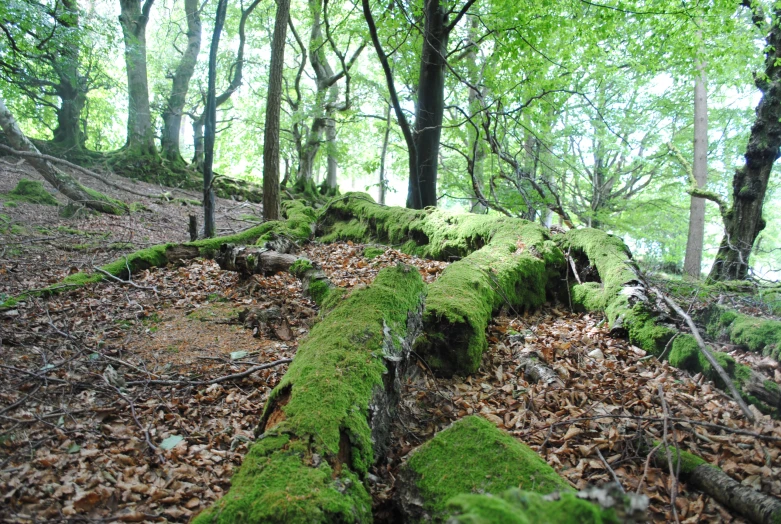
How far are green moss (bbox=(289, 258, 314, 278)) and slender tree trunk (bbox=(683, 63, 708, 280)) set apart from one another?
11.5 m

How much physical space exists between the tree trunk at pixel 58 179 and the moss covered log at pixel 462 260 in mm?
6220

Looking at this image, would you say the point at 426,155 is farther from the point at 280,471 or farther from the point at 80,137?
the point at 80,137

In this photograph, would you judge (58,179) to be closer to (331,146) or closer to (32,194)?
(32,194)

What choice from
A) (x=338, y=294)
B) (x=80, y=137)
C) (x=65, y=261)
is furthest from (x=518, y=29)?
(x=80, y=137)

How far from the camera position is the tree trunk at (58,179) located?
870 cm

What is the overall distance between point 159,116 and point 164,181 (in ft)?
13.4

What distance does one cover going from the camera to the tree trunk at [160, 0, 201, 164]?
58.7ft

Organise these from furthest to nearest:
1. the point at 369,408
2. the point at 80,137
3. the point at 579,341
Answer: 1. the point at 80,137
2. the point at 579,341
3. the point at 369,408

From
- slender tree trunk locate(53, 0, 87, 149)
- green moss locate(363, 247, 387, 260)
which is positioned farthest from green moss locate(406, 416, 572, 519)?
slender tree trunk locate(53, 0, 87, 149)

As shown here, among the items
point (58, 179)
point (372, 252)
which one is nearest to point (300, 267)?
point (372, 252)

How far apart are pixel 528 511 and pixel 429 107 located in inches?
362

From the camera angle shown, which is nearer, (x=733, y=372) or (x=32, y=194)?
(x=733, y=372)

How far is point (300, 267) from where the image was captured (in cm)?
584

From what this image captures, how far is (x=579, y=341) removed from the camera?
177 inches
